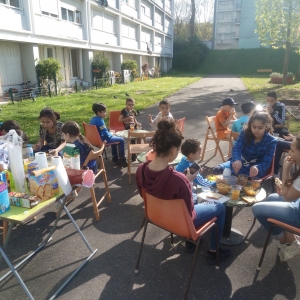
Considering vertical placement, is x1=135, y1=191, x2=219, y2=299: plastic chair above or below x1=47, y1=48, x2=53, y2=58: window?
below

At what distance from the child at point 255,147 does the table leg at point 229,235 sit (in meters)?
0.60

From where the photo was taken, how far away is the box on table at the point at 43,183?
7.68 feet

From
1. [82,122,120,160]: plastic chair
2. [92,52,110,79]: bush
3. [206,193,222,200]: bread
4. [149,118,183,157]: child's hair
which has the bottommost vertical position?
[206,193,222,200]: bread

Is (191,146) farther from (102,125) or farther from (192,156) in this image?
(102,125)

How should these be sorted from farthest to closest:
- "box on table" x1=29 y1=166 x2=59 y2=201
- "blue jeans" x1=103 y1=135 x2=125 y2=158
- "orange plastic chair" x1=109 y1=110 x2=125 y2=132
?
"orange plastic chair" x1=109 y1=110 x2=125 y2=132 < "blue jeans" x1=103 y1=135 x2=125 y2=158 < "box on table" x1=29 y1=166 x2=59 y2=201

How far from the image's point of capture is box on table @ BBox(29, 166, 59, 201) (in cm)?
234

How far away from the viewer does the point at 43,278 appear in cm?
268

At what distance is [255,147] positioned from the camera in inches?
145

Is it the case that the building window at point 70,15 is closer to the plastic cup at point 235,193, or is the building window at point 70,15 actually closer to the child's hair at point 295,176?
the plastic cup at point 235,193

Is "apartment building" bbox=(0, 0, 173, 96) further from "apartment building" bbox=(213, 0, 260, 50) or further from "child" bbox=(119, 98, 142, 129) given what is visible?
"apartment building" bbox=(213, 0, 260, 50)

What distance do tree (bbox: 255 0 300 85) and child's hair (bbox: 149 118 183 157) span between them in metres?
20.5

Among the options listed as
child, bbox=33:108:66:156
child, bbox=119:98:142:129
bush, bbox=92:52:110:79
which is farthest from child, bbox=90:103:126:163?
bush, bbox=92:52:110:79

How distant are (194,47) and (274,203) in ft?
144

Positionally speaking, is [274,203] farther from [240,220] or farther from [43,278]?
[43,278]
